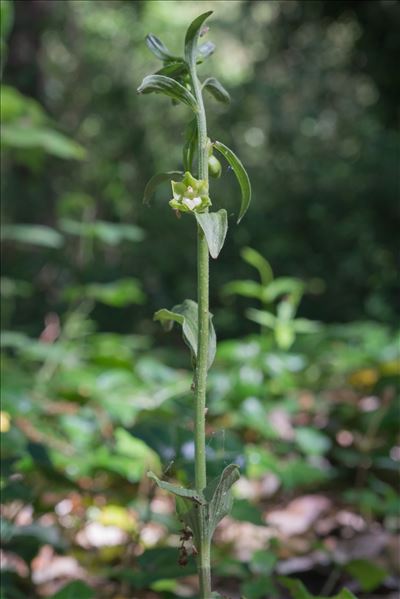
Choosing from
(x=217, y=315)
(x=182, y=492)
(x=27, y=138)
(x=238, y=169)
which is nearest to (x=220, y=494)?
(x=182, y=492)

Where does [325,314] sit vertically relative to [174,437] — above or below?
above

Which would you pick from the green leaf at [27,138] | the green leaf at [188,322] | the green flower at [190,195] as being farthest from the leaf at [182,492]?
the green leaf at [27,138]

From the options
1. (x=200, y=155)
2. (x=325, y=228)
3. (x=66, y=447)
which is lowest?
(x=66, y=447)

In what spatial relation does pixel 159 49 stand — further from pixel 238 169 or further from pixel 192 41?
pixel 238 169

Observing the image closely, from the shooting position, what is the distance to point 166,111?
9906 millimetres

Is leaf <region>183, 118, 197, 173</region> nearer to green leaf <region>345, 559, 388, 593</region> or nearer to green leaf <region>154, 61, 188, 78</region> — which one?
green leaf <region>154, 61, 188, 78</region>

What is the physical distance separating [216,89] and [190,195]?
15 centimetres

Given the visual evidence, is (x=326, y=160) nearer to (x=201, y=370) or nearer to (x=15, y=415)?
(x=15, y=415)

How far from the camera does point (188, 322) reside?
630mm

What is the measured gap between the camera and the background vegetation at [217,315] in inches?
46.4

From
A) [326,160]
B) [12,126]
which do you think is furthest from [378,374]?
[326,160]

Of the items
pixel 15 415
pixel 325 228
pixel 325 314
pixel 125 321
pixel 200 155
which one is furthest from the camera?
pixel 325 228

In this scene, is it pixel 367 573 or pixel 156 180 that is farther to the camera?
pixel 367 573

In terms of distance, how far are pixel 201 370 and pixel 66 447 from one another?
Answer: 83 cm
